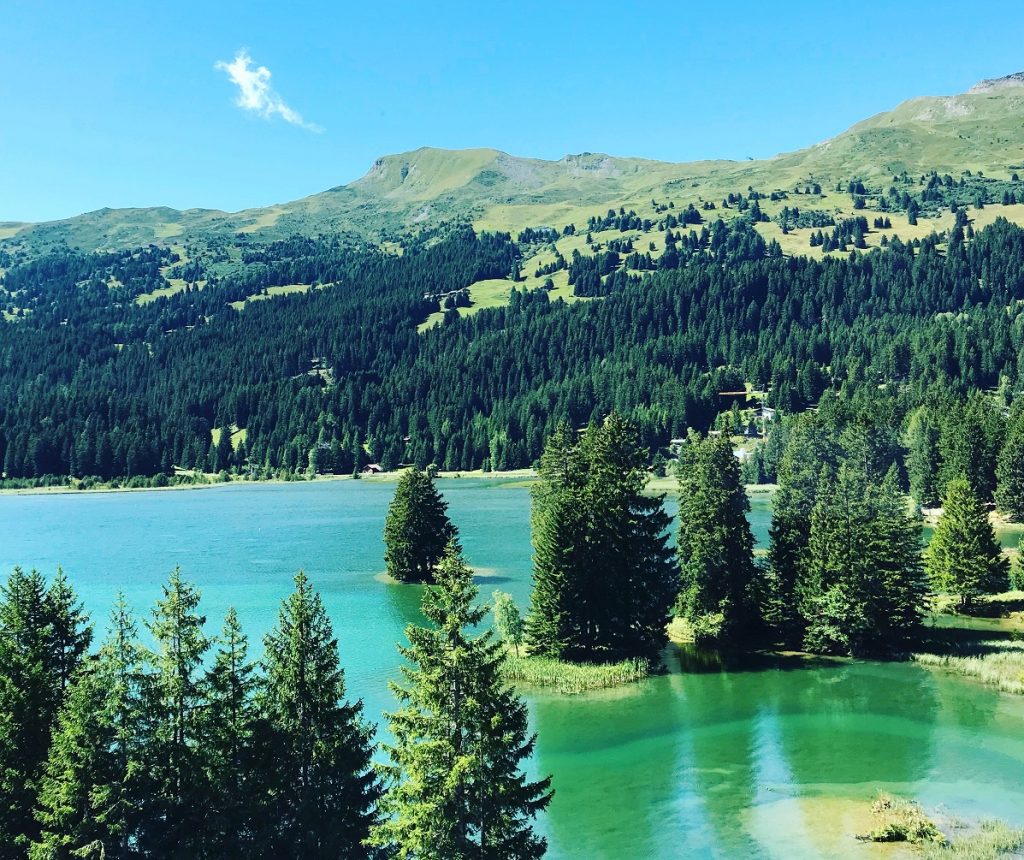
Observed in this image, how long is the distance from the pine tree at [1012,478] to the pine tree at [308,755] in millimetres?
123376

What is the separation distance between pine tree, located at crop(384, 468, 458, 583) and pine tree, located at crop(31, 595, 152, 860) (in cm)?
6793

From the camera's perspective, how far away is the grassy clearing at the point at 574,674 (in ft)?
186

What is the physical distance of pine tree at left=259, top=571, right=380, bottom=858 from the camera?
2756 cm

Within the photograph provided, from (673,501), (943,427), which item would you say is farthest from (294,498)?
(943,427)

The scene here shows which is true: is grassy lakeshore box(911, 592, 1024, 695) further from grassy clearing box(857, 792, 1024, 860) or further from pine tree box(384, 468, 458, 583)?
pine tree box(384, 468, 458, 583)

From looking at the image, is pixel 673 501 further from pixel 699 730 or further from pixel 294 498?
pixel 699 730

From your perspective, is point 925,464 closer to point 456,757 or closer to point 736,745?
point 736,745

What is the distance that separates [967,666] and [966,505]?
22398mm

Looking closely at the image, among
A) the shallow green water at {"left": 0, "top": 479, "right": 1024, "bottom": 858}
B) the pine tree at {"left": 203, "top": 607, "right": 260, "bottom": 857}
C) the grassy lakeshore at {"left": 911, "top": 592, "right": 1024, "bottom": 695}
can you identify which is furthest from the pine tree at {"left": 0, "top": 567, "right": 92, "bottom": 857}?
the grassy lakeshore at {"left": 911, "top": 592, "right": 1024, "bottom": 695}

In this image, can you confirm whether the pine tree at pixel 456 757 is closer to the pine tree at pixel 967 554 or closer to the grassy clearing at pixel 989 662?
the grassy clearing at pixel 989 662

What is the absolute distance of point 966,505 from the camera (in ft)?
246

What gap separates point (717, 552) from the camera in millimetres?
62625

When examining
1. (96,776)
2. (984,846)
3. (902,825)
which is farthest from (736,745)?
(96,776)

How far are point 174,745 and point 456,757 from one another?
344 inches
